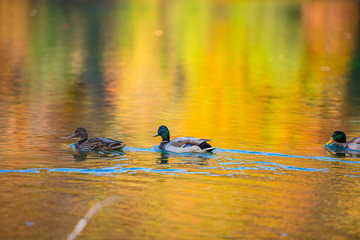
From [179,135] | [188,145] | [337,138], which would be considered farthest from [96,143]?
[337,138]

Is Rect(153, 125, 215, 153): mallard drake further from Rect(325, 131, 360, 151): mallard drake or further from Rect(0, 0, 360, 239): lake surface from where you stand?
Rect(325, 131, 360, 151): mallard drake

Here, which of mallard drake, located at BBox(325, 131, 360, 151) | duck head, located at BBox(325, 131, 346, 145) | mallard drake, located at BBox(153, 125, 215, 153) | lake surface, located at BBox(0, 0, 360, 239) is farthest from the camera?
duck head, located at BBox(325, 131, 346, 145)

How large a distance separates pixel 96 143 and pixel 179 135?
7.55 ft

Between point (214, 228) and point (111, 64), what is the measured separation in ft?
65.7

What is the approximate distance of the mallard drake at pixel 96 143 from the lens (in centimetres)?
1272

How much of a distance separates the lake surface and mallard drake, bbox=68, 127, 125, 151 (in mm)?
210

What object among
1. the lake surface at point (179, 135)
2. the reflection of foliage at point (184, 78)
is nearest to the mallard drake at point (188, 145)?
the lake surface at point (179, 135)

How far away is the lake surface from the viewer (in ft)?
29.2

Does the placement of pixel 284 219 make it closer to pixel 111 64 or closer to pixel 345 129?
pixel 345 129

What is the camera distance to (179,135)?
584 inches

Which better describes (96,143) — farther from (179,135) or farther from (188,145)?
(179,135)

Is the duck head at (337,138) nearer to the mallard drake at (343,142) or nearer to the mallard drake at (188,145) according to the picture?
the mallard drake at (343,142)

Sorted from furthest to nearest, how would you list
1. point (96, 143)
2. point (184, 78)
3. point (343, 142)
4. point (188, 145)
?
point (184, 78) → point (343, 142) → point (96, 143) → point (188, 145)

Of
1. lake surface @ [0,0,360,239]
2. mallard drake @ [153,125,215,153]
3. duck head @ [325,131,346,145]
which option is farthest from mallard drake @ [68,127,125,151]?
duck head @ [325,131,346,145]
